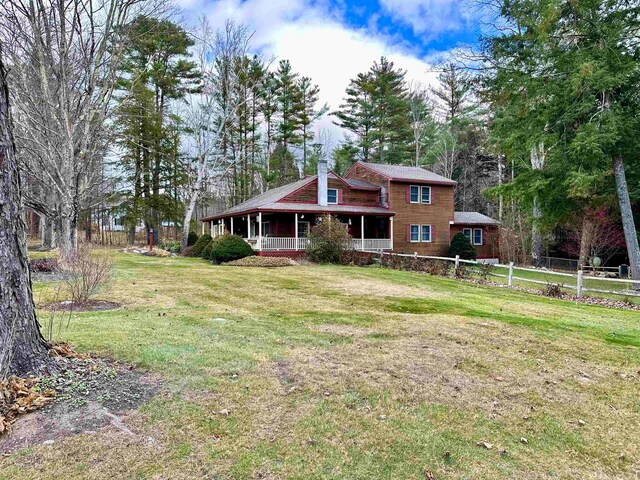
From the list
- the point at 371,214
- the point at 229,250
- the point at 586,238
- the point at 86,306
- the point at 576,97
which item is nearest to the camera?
the point at 86,306

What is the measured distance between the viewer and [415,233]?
2441 cm

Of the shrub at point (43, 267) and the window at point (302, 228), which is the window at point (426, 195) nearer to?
the window at point (302, 228)

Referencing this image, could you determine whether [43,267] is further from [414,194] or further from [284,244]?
[414,194]

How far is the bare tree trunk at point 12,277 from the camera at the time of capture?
115 inches

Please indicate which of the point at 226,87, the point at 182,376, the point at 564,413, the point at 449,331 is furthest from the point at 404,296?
the point at 226,87

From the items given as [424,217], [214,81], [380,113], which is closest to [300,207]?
[424,217]

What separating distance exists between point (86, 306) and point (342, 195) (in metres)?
17.5

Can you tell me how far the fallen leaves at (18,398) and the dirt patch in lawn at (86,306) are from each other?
3.79 meters

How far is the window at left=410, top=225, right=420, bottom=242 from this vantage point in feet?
79.7

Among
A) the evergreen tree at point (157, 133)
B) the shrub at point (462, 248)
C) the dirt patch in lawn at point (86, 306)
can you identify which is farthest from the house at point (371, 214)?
the dirt patch in lawn at point (86, 306)

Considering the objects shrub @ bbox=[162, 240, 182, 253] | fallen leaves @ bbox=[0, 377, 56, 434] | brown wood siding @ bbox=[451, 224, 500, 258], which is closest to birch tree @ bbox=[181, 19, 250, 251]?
shrub @ bbox=[162, 240, 182, 253]

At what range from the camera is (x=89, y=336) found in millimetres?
4758

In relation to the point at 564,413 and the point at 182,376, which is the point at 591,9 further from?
the point at 182,376

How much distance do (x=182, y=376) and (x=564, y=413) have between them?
3.55 meters
